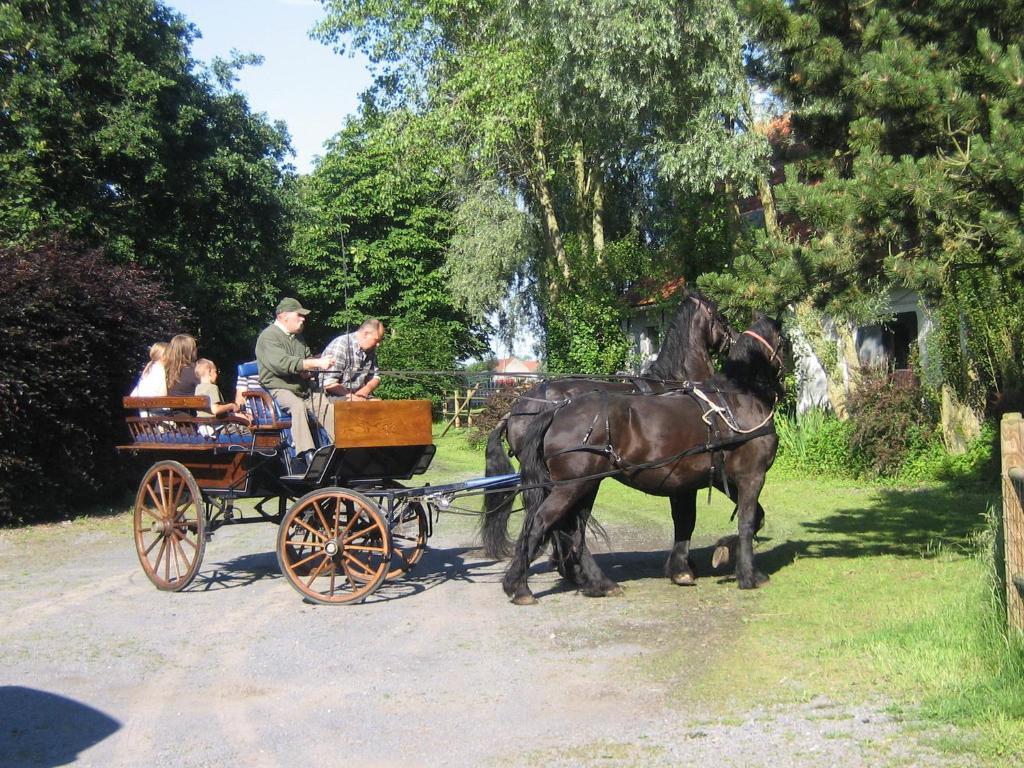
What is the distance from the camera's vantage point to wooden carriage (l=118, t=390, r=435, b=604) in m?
8.76

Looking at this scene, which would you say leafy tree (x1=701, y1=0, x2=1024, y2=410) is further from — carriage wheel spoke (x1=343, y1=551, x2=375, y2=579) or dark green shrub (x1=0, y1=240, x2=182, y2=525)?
dark green shrub (x1=0, y1=240, x2=182, y2=525)

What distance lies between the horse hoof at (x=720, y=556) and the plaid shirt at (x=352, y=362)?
336cm

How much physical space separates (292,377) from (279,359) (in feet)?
0.78

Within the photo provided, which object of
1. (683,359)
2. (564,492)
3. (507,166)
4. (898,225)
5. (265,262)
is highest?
(507,166)

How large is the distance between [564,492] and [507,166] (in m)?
22.3

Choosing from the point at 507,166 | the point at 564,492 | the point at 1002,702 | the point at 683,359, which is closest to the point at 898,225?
the point at 683,359

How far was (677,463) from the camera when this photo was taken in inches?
360

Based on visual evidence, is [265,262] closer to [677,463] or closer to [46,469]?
[46,469]

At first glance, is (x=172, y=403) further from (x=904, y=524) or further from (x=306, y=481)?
(x=904, y=524)

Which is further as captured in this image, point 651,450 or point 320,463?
point 651,450

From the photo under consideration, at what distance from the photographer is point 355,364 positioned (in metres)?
9.74

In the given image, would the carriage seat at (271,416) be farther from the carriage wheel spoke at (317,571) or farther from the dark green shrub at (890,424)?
the dark green shrub at (890,424)

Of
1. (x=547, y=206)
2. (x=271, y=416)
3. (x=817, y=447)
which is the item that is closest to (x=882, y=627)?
(x=271, y=416)

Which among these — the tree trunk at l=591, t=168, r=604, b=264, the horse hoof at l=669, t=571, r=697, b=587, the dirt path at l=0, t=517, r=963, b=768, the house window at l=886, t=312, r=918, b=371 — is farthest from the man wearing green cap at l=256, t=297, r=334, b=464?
the tree trunk at l=591, t=168, r=604, b=264
